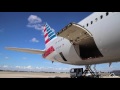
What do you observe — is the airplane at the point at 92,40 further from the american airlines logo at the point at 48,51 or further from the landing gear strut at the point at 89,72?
the american airlines logo at the point at 48,51

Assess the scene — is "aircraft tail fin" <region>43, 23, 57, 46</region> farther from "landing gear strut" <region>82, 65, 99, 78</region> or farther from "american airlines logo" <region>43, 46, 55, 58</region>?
"landing gear strut" <region>82, 65, 99, 78</region>

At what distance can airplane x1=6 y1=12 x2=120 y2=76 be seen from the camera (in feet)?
38.1

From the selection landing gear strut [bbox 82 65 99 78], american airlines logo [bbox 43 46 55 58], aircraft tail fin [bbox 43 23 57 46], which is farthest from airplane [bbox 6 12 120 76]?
aircraft tail fin [bbox 43 23 57 46]

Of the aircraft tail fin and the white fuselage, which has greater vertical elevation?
the aircraft tail fin

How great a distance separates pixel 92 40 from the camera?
14.6 meters

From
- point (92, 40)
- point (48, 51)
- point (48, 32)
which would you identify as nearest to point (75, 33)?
point (92, 40)

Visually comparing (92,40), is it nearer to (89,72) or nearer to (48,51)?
(89,72)

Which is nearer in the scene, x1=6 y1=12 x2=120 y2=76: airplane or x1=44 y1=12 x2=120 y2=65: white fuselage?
x1=44 y1=12 x2=120 y2=65: white fuselage

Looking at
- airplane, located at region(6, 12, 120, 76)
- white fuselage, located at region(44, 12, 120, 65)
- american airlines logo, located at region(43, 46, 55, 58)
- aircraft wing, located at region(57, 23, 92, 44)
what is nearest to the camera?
white fuselage, located at region(44, 12, 120, 65)

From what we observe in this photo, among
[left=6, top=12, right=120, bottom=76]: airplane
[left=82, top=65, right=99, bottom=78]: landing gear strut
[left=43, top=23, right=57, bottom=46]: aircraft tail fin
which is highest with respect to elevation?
[left=43, top=23, right=57, bottom=46]: aircraft tail fin

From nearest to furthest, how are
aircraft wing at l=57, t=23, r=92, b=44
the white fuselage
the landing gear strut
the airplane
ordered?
1. the white fuselage
2. the airplane
3. aircraft wing at l=57, t=23, r=92, b=44
4. the landing gear strut

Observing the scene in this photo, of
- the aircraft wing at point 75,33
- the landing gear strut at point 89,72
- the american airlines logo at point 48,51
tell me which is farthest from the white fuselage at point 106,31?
the american airlines logo at point 48,51
